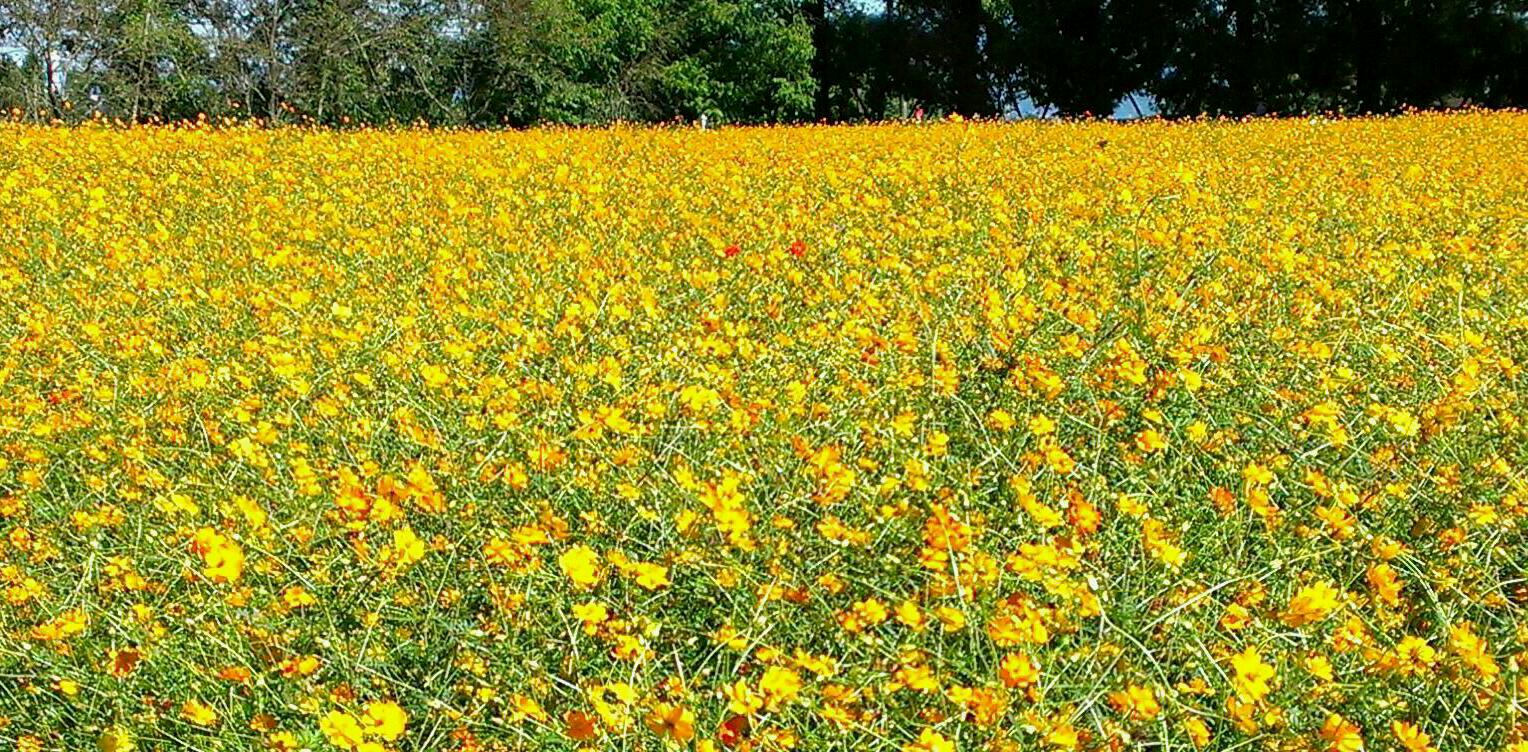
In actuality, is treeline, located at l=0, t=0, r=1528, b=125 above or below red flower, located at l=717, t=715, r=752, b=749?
above

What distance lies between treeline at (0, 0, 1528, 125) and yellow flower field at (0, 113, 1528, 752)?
17.1 m

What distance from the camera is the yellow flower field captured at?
1588 mm

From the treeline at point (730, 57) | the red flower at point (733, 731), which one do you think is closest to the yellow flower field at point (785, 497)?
the red flower at point (733, 731)

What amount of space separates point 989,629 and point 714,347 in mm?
1470

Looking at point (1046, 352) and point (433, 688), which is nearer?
point (433, 688)

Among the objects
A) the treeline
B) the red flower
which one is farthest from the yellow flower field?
the treeline

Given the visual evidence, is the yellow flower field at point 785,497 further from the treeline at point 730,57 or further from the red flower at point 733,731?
the treeline at point 730,57

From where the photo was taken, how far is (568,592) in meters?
1.87

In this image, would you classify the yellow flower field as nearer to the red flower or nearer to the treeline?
the red flower

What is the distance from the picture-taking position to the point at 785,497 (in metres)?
1.97

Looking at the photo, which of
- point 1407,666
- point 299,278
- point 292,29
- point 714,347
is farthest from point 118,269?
point 292,29

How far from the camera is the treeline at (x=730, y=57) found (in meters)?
19.7

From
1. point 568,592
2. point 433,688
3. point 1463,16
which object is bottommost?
point 433,688

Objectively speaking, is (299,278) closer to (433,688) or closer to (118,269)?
(118,269)
